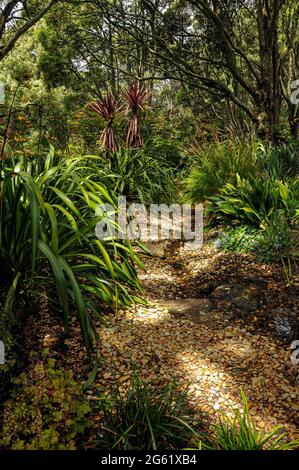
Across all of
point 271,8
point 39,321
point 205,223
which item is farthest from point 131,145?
point 39,321

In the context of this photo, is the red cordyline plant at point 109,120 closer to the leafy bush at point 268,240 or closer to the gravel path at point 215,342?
the leafy bush at point 268,240

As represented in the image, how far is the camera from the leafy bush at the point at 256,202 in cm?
332

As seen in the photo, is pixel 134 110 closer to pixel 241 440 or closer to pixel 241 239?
pixel 241 239

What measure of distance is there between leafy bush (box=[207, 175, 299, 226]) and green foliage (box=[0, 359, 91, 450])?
2321 millimetres

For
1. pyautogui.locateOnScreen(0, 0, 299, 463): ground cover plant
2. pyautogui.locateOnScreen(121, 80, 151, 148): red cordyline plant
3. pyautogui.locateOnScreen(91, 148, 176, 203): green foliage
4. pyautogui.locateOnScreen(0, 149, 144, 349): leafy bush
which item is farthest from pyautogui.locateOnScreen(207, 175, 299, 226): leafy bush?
pyautogui.locateOnScreen(121, 80, 151, 148): red cordyline plant

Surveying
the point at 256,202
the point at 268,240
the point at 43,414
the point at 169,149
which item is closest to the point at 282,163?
the point at 256,202

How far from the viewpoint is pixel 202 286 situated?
2824mm

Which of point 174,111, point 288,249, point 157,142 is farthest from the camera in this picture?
point 174,111

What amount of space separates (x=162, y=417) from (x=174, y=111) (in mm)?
9719

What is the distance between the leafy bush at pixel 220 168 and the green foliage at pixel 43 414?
3.34 metres

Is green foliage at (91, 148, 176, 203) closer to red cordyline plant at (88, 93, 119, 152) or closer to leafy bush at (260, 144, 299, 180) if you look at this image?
red cordyline plant at (88, 93, 119, 152)

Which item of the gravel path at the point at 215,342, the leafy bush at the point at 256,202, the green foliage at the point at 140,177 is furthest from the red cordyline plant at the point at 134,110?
the gravel path at the point at 215,342

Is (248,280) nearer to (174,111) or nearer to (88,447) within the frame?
(88,447)

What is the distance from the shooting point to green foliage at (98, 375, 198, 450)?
133 centimetres
